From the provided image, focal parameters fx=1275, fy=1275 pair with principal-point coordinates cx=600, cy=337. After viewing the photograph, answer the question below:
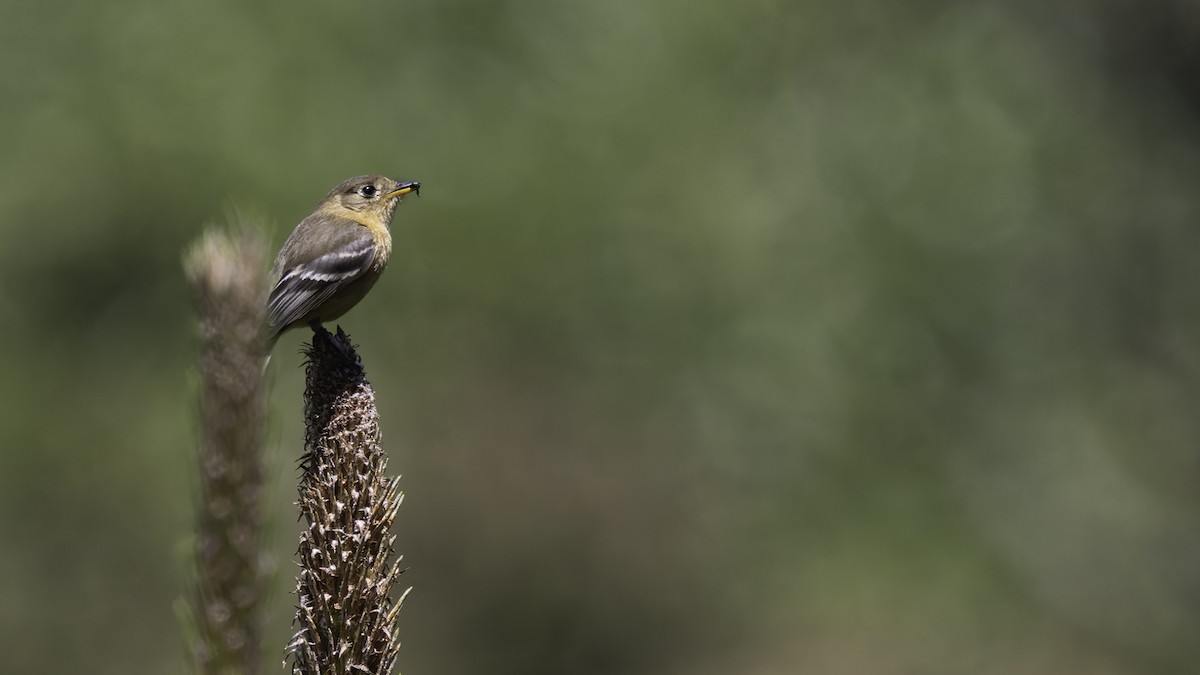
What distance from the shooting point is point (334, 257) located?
8.48 metres

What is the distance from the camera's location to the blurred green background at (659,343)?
17.7 m

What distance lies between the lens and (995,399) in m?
20.2

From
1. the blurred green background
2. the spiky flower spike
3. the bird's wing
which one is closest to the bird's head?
the bird's wing

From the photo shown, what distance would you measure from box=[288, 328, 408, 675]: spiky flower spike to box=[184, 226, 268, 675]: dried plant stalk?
3.89 feet

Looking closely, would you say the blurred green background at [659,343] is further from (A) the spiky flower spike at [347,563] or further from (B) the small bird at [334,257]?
(A) the spiky flower spike at [347,563]

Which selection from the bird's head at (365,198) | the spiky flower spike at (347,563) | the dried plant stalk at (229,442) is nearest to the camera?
the dried plant stalk at (229,442)

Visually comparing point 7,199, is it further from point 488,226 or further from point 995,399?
point 995,399

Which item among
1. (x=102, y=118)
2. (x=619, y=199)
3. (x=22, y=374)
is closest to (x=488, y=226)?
(x=619, y=199)

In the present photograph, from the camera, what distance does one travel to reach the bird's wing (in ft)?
25.7

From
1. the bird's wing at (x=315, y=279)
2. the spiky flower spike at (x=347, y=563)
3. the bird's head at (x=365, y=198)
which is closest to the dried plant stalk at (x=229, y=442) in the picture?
the spiky flower spike at (x=347, y=563)

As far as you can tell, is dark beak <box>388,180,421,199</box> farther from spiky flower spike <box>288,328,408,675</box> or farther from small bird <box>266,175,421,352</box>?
spiky flower spike <box>288,328,408,675</box>

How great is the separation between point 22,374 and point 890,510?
1276 centimetres

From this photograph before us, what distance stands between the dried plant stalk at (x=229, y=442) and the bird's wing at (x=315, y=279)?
17.7 feet

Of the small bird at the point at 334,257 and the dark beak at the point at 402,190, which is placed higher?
the dark beak at the point at 402,190
